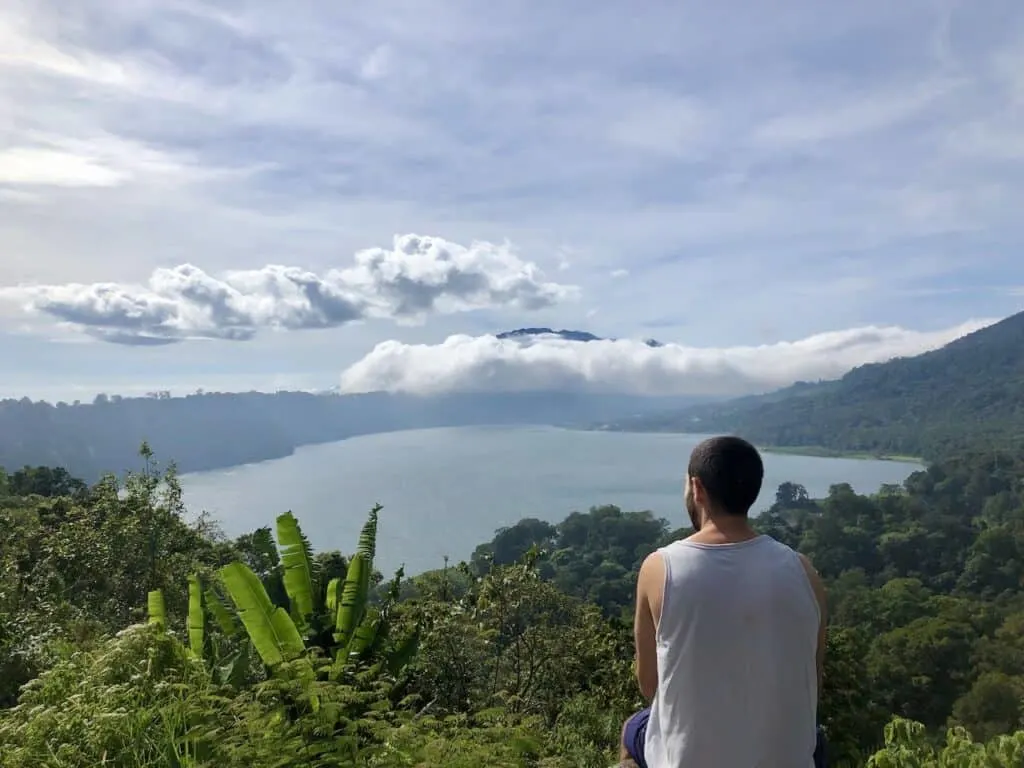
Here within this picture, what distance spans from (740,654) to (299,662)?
7.06 feet

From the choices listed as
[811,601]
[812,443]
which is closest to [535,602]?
[811,601]

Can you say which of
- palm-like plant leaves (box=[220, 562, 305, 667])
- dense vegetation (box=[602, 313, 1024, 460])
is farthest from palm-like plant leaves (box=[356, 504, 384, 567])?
dense vegetation (box=[602, 313, 1024, 460])

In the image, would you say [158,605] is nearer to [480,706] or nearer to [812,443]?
[480,706]

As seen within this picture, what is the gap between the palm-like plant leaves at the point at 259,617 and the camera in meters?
4.38

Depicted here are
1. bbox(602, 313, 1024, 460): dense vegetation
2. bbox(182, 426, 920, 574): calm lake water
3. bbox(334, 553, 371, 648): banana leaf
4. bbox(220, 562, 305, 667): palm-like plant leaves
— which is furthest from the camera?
bbox(602, 313, 1024, 460): dense vegetation

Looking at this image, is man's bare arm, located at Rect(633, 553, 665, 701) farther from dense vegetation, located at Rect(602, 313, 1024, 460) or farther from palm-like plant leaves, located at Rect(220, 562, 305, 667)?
dense vegetation, located at Rect(602, 313, 1024, 460)

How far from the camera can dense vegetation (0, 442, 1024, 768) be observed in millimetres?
2826

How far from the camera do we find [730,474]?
68.2 inches

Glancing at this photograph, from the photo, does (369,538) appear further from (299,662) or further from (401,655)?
(299,662)

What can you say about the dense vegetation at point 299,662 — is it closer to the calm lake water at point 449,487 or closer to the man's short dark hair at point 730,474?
the man's short dark hair at point 730,474

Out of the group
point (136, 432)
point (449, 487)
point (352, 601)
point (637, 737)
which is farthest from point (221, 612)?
point (136, 432)

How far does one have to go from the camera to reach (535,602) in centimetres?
801

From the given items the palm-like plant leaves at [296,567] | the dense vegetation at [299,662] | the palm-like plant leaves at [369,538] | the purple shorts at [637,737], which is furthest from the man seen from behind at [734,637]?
the palm-like plant leaves at [369,538]

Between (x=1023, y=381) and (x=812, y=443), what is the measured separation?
3475 centimetres
